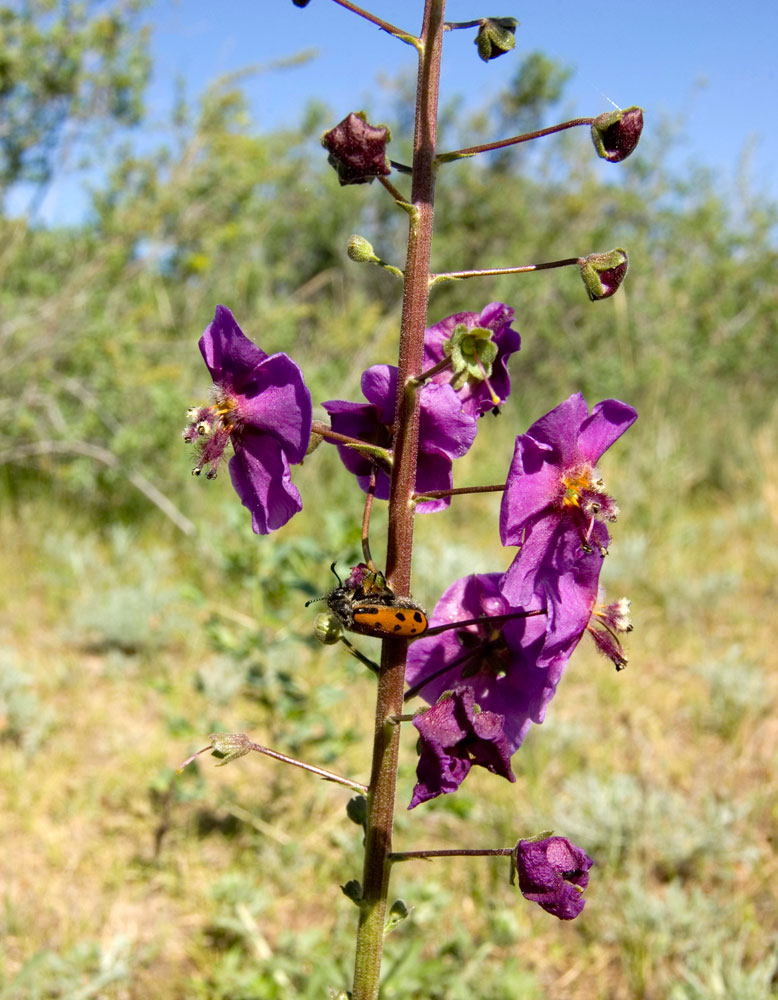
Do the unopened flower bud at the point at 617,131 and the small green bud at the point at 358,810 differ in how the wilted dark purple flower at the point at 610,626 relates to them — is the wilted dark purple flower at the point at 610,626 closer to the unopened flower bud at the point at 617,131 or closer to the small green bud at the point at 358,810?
the small green bud at the point at 358,810

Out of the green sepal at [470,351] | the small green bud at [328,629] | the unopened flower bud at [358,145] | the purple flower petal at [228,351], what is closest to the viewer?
the green sepal at [470,351]

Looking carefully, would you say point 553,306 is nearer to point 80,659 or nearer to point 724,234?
point 724,234

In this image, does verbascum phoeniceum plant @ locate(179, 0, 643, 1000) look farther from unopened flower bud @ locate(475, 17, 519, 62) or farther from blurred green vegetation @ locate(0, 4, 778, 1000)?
blurred green vegetation @ locate(0, 4, 778, 1000)

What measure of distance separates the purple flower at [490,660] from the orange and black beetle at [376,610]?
18cm

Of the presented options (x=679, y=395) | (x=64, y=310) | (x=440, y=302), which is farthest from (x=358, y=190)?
(x=64, y=310)

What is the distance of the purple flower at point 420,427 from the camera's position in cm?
154

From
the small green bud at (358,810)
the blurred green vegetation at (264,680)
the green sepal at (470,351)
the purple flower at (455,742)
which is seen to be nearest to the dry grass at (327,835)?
the blurred green vegetation at (264,680)

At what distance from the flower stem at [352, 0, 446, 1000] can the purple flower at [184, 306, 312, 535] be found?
18 cm

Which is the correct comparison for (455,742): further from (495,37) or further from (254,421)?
(495,37)

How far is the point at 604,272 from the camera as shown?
4.92 feet

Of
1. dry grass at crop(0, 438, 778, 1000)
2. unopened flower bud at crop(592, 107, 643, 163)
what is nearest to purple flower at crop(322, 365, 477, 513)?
unopened flower bud at crop(592, 107, 643, 163)

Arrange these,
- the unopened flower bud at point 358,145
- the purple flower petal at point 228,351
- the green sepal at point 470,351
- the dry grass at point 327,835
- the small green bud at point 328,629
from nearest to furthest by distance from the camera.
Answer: the green sepal at point 470,351 < the unopened flower bud at point 358,145 < the small green bud at point 328,629 < the purple flower petal at point 228,351 < the dry grass at point 327,835

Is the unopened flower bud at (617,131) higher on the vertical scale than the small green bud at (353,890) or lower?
higher

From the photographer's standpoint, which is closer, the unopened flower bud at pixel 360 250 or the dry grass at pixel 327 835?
the unopened flower bud at pixel 360 250
